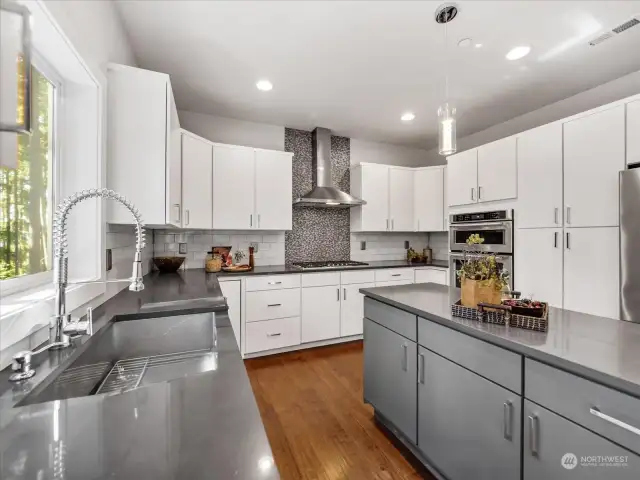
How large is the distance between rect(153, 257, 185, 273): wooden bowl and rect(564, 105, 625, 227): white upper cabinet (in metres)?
3.56

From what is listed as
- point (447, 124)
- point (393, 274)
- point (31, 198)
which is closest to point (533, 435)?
point (447, 124)

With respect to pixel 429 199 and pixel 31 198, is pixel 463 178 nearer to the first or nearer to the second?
pixel 429 199

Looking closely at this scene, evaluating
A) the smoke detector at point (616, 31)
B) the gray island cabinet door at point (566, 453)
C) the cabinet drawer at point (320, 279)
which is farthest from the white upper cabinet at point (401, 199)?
the gray island cabinet door at point (566, 453)

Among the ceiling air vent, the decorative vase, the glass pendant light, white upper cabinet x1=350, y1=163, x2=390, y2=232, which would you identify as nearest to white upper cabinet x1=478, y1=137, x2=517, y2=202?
the ceiling air vent

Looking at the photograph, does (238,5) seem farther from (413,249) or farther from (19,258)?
(413,249)

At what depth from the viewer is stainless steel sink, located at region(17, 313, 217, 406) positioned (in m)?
0.96

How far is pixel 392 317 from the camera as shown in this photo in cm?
186

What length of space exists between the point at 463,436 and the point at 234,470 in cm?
130

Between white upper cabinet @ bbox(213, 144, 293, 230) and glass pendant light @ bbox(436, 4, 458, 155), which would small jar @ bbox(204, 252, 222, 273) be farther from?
glass pendant light @ bbox(436, 4, 458, 155)

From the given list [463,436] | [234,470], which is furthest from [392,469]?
[234,470]

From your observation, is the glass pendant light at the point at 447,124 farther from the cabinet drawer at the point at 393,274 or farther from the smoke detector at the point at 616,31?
the cabinet drawer at the point at 393,274

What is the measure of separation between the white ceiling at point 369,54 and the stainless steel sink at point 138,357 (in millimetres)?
1906

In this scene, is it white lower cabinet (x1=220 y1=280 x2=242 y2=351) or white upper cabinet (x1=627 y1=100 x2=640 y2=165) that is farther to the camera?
white lower cabinet (x1=220 y1=280 x2=242 y2=351)

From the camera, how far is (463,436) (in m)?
1.35
